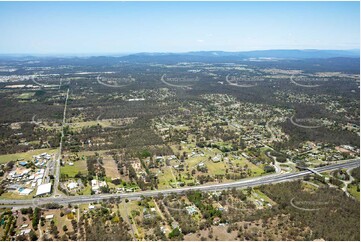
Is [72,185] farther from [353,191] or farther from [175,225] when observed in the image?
[353,191]

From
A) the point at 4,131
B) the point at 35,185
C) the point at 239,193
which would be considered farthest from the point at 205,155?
the point at 4,131

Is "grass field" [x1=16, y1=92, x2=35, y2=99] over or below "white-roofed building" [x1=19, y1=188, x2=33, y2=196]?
over

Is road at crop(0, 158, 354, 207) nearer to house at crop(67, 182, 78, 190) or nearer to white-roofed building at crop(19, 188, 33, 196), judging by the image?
white-roofed building at crop(19, 188, 33, 196)

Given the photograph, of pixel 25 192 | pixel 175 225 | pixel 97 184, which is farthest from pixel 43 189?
pixel 175 225

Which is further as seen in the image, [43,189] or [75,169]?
[75,169]

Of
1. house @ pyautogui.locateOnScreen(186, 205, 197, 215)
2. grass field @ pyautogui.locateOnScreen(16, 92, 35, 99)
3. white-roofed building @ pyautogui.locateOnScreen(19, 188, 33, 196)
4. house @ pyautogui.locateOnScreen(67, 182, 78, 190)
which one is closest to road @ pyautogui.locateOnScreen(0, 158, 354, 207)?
white-roofed building @ pyautogui.locateOnScreen(19, 188, 33, 196)

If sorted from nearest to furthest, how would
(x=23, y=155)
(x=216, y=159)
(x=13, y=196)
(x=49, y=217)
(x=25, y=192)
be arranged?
(x=49, y=217) < (x=13, y=196) < (x=25, y=192) < (x=216, y=159) < (x=23, y=155)

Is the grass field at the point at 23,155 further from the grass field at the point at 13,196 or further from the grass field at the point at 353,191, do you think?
the grass field at the point at 353,191

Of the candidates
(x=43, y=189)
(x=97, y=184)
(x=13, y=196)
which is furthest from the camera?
(x=97, y=184)
